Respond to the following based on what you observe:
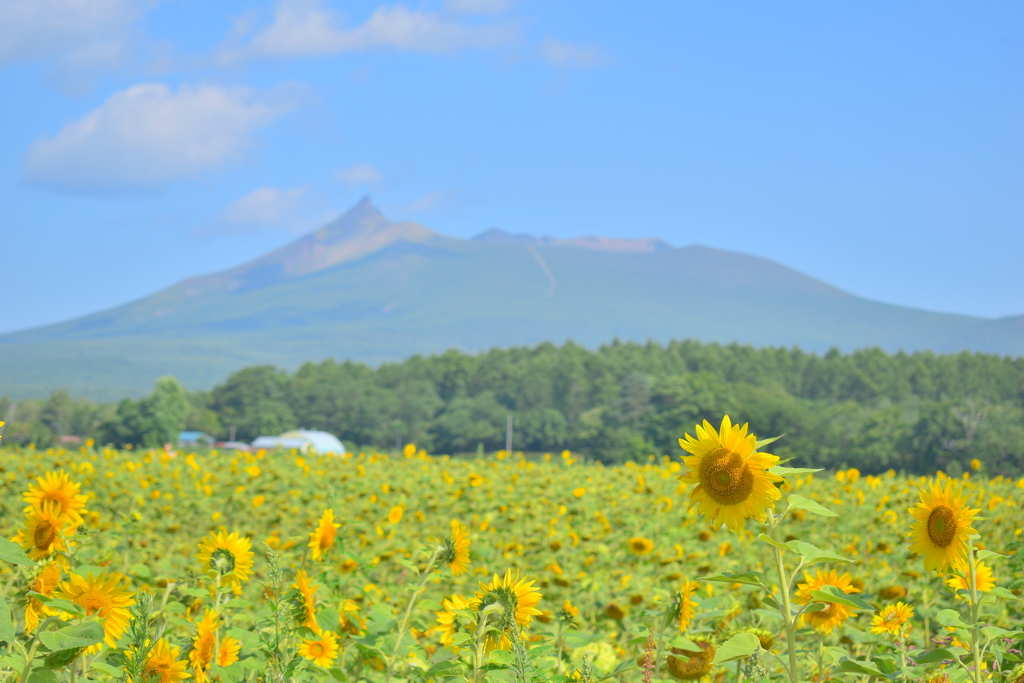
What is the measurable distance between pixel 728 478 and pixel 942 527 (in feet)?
2.22

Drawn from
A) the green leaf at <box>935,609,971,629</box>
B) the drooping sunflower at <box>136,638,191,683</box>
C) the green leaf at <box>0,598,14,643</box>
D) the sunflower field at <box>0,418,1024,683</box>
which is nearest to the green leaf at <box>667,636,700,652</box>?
the sunflower field at <box>0,418,1024,683</box>

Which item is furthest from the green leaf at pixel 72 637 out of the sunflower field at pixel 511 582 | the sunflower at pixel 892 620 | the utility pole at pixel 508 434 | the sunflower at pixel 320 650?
the utility pole at pixel 508 434

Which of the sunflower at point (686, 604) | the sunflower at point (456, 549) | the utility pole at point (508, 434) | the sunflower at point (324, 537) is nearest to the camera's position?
the sunflower at point (686, 604)

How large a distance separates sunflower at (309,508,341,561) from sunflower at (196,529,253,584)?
0.43m

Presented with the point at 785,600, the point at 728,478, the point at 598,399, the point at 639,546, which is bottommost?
the point at 598,399

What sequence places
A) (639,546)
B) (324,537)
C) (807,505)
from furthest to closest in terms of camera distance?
(639,546)
(324,537)
(807,505)

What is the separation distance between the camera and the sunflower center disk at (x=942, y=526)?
7.06ft

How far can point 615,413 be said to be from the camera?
84.9 meters

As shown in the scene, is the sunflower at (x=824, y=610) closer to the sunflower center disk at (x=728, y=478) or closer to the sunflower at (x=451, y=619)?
the sunflower center disk at (x=728, y=478)

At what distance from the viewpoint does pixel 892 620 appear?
8.28 feet

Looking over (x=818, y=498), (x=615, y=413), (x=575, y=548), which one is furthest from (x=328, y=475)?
(x=615, y=413)

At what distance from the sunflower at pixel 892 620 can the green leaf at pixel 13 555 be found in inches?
87.3

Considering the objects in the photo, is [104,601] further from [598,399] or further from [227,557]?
[598,399]

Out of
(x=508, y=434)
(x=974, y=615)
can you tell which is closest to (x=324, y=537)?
(x=974, y=615)
